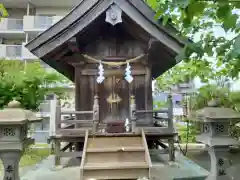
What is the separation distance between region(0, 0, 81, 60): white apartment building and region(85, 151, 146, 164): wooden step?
1631cm

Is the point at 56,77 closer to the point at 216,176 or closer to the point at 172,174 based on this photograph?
the point at 172,174

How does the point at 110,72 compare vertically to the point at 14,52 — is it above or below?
below

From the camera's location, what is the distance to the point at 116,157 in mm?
5051

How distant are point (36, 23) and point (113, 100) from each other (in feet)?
50.1

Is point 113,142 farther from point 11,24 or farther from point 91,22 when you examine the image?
point 11,24

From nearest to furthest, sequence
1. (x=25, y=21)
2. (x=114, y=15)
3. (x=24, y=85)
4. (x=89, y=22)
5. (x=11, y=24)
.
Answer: (x=114, y=15), (x=89, y=22), (x=24, y=85), (x=25, y=21), (x=11, y=24)

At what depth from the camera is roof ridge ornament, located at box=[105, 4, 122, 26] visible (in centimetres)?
611

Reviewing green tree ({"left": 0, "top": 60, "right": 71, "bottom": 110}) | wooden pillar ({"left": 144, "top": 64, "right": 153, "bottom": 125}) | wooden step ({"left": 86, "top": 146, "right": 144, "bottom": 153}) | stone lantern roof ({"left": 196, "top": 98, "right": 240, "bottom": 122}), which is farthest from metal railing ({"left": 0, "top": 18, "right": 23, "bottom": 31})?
stone lantern roof ({"left": 196, "top": 98, "right": 240, "bottom": 122})

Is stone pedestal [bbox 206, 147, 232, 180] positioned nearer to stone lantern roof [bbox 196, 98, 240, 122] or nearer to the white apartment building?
stone lantern roof [bbox 196, 98, 240, 122]

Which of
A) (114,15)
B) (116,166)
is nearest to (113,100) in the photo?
(114,15)

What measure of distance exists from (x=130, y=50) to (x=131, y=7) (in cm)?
162

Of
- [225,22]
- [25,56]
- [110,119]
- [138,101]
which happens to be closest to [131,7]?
[138,101]

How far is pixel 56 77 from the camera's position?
10945 mm

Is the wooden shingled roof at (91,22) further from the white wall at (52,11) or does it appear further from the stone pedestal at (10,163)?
the white wall at (52,11)
